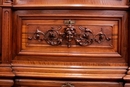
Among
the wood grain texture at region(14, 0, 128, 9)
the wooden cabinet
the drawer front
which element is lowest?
the drawer front

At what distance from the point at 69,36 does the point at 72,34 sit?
0.05 feet

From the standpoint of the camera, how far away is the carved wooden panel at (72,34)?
0.91m

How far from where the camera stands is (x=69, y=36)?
0.91 m

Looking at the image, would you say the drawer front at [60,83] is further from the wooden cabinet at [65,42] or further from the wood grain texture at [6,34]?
the wood grain texture at [6,34]

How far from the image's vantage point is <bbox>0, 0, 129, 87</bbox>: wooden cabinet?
2.95 ft

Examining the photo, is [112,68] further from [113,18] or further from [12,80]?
[12,80]

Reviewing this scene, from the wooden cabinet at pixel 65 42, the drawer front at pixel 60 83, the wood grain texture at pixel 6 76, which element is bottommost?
the drawer front at pixel 60 83

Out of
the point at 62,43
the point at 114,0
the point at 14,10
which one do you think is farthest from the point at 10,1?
the point at 114,0

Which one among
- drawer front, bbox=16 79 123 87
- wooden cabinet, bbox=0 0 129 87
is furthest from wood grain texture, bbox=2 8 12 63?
drawer front, bbox=16 79 123 87

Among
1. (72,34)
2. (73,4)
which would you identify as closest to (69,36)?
(72,34)

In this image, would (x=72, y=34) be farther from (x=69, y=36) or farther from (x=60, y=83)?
(x=60, y=83)

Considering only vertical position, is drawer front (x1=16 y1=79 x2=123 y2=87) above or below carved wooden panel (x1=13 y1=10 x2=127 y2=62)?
below

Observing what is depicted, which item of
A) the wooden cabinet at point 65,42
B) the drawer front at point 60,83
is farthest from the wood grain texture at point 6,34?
the drawer front at point 60,83

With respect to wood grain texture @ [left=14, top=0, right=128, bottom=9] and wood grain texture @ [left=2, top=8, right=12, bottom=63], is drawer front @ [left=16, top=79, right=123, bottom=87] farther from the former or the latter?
wood grain texture @ [left=14, top=0, right=128, bottom=9]
